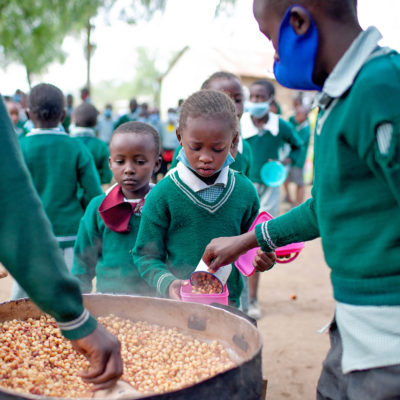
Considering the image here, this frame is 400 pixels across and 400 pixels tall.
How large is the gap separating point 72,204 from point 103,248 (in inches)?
40.4

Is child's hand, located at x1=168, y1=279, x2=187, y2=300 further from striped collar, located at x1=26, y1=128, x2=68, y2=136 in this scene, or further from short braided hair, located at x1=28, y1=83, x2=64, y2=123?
short braided hair, located at x1=28, y1=83, x2=64, y2=123

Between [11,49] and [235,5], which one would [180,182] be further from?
[11,49]

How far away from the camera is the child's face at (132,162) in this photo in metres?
2.90

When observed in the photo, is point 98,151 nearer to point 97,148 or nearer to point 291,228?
point 97,148

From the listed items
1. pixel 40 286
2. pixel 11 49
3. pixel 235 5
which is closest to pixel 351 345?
pixel 40 286

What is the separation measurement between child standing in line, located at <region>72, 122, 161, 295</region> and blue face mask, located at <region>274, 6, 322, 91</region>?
155 centimetres

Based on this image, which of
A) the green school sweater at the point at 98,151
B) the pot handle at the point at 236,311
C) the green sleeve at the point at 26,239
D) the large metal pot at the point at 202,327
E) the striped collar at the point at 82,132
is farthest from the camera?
the striped collar at the point at 82,132

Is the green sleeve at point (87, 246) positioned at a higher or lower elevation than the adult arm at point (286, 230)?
lower

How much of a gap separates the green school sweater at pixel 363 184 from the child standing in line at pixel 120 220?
5.13ft

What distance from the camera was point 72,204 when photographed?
3848 millimetres

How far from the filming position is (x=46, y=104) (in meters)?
3.90

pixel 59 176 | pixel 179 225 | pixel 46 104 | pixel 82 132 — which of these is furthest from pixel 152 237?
pixel 82 132

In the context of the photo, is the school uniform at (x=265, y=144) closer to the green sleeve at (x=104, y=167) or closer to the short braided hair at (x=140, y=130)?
the green sleeve at (x=104, y=167)

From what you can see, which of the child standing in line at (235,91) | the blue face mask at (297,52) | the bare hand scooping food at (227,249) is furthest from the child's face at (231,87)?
the blue face mask at (297,52)
